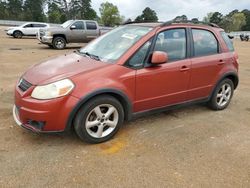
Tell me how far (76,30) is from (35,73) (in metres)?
13.6

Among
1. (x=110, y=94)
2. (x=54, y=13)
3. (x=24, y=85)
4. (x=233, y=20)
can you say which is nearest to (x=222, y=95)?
(x=110, y=94)

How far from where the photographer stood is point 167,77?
4.64m

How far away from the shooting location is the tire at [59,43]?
1665 centimetres

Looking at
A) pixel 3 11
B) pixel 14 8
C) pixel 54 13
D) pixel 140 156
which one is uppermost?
pixel 14 8

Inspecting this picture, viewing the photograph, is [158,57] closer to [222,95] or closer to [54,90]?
[54,90]

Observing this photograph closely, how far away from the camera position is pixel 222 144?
4258 mm

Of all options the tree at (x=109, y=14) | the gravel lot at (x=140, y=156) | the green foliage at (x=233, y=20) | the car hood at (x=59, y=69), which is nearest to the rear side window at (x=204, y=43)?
the gravel lot at (x=140, y=156)

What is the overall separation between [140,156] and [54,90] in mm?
1380

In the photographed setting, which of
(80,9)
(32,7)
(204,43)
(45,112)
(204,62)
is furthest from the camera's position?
(80,9)

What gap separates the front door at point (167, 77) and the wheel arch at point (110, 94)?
16 cm

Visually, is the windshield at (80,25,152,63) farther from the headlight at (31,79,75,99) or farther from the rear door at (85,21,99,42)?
the rear door at (85,21,99,42)

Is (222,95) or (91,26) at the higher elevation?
(91,26)

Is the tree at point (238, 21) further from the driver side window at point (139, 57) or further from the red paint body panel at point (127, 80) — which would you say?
the driver side window at point (139, 57)

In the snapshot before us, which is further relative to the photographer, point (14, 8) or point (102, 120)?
point (14, 8)
